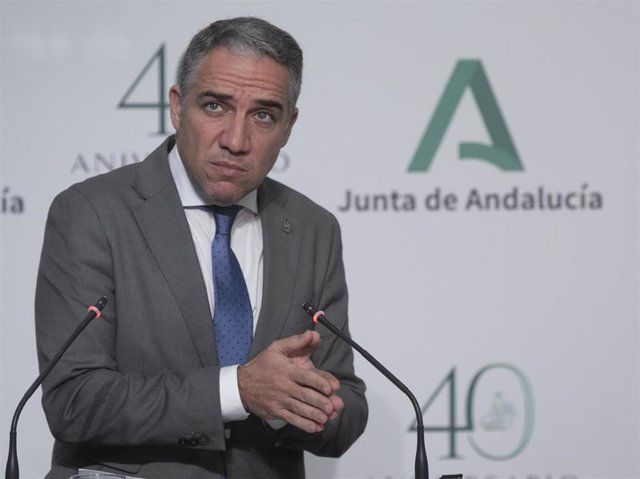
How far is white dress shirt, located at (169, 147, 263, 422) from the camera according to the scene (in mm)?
2568

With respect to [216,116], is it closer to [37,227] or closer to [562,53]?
[37,227]

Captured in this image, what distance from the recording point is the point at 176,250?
248 cm

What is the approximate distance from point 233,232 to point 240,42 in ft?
1.48

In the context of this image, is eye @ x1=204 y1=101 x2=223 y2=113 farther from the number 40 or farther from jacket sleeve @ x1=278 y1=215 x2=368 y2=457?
the number 40

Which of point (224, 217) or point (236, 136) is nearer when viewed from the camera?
point (236, 136)

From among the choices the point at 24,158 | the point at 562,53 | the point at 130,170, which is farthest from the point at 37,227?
the point at 562,53

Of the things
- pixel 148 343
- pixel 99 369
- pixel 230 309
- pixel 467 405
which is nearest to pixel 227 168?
pixel 230 309

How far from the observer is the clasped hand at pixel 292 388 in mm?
2209

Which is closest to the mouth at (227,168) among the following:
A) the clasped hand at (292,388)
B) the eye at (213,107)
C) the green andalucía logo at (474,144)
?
the eye at (213,107)

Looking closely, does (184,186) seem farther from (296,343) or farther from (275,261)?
(296,343)

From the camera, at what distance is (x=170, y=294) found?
8.03ft

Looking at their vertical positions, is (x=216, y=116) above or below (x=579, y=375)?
above

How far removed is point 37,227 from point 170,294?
139cm

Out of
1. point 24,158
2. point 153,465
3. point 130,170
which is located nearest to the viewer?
point 153,465
